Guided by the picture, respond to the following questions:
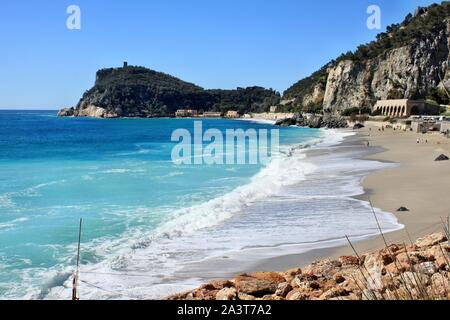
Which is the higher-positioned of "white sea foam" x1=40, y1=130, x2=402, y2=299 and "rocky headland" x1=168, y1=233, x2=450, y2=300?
"rocky headland" x1=168, y1=233, x2=450, y2=300

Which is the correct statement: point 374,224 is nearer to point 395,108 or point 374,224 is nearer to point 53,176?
point 53,176

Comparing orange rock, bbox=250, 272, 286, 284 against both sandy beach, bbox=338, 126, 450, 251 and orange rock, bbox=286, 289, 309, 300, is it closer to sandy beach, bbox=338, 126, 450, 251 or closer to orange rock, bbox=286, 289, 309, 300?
orange rock, bbox=286, 289, 309, 300

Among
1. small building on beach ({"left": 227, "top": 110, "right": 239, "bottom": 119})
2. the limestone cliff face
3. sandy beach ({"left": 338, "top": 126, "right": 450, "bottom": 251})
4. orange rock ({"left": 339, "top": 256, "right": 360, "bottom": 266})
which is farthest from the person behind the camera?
small building on beach ({"left": 227, "top": 110, "right": 239, "bottom": 119})

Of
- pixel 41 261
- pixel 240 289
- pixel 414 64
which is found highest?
pixel 414 64

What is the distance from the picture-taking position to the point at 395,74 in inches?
3477

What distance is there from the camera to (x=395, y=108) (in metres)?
77.1

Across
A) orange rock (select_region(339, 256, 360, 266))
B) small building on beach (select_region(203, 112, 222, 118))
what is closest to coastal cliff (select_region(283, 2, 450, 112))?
orange rock (select_region(339, 256, 360, 266))

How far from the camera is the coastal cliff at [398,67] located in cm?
8538

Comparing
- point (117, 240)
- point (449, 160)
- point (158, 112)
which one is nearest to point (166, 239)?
point (117, 240)

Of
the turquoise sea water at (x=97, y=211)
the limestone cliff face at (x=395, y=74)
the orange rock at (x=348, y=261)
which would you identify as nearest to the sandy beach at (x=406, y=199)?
the orange rock at (x=348, y=261)

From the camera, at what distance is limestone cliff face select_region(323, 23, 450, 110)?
3361 inches

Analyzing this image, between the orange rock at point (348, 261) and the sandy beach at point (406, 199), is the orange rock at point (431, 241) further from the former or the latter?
the sandy beach at point (406, 199)

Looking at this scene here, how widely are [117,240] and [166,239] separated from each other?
3.61 feet

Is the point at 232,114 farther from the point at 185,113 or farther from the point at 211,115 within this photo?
the point at 185,113
